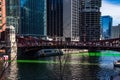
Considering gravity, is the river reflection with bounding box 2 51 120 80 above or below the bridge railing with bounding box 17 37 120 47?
below

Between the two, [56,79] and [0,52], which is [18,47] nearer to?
[0,52]

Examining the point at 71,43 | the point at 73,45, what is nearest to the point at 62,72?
the point at 73,45

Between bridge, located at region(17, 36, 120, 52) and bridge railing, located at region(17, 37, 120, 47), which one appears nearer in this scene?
bridge, located at region(17, 36, 120, 52)

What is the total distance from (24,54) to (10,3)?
51490mm

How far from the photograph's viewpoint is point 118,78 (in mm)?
62156

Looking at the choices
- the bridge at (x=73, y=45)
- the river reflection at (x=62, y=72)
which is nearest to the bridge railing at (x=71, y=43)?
the bridge at (x=73, y=45)

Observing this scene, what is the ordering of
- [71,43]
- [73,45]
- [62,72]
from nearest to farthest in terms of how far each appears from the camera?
[62,72] → [73,45] → [71,43]

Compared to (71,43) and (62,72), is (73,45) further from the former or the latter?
(62,72)

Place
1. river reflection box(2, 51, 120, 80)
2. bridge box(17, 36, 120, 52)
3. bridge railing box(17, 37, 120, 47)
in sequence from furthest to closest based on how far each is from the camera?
bridge railing box(17, 37, 120, 47) → bridge box(17, 36, 120, 52) → river reflection box(2, 51, 120, 80)

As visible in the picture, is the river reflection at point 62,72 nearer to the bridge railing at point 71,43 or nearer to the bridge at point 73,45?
the bridge at point 73,45

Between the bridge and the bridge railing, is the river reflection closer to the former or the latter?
the bridge

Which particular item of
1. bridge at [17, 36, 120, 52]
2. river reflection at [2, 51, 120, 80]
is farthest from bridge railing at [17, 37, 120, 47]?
river reflection at [2, 51, 120, 80]

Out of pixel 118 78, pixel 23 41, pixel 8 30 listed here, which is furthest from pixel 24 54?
pixel 118 78

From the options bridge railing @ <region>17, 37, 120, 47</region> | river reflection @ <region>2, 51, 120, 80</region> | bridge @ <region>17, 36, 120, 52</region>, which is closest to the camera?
river reflection @ <region>2, 51, 120, 80</region>
